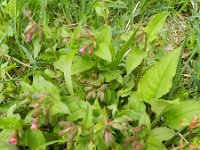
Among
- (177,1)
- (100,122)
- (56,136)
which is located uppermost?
(177,1)

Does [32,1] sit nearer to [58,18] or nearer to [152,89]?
[58,18]

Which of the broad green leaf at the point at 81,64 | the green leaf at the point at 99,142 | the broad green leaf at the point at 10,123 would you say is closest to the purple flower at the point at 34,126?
the broad green leaf at the point at 10,123

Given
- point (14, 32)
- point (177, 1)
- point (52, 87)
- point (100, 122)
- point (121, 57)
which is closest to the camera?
point (100, 122)

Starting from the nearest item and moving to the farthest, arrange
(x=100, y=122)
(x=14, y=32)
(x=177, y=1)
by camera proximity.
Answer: (x=100, y=122), (x=14, y=32), (x=177, y=1)

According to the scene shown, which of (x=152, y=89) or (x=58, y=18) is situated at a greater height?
(x=58, y=18)

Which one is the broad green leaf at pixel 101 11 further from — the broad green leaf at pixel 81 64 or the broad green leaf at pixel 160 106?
the broad green leaf at pixel 160 106

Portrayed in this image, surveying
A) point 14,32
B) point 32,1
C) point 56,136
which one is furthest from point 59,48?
point 56,136

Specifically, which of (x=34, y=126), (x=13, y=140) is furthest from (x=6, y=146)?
(x=34, y=126)

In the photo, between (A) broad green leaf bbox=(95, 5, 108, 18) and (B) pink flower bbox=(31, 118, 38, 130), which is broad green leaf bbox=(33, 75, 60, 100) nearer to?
(B) pink flower bbox=(31, 118, 38, 130)
